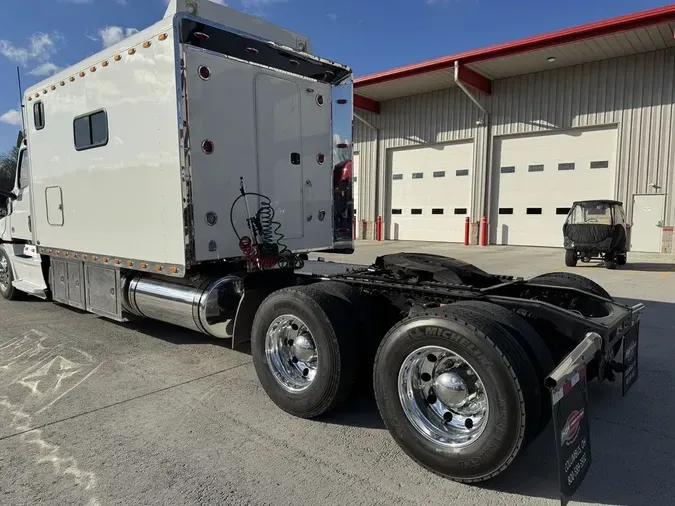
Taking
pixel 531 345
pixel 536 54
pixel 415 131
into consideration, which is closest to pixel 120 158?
pixel 531 345

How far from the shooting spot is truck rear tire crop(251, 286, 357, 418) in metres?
3.51

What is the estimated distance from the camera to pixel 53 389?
14.2 feet

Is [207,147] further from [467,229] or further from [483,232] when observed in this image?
[467,229]

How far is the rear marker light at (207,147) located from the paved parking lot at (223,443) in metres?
2.18

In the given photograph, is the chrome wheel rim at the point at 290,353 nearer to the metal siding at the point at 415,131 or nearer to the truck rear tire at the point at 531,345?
the truck rear tire at the point at 531,345

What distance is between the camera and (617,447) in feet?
10.7

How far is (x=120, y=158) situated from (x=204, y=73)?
4.66ft

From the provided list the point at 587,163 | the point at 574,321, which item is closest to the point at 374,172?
the point at 587,163

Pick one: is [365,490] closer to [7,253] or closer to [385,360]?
[385,360]

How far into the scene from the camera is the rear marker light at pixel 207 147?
4.65 meters

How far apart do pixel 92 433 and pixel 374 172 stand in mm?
19836

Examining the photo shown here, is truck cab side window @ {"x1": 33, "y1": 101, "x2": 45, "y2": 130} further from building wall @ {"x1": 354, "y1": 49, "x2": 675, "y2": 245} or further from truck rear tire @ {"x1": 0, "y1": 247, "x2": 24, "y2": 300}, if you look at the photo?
building wall @ {"x1": 354, "y1": 49, "x2": 675, "y2": 245}

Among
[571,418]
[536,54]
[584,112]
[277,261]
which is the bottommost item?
→ [571,418]

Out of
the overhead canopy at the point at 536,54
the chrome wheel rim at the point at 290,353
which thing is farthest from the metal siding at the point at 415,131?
the chrome wheel rim at the point at 290,353
